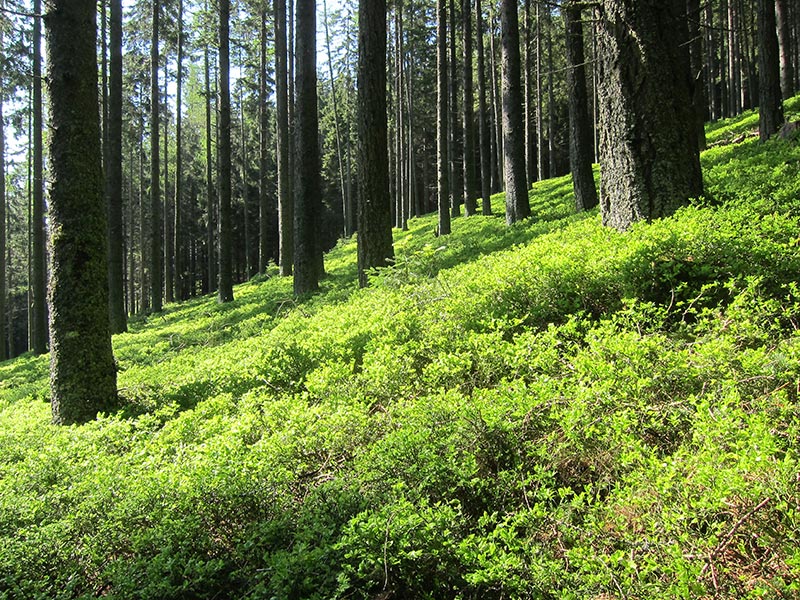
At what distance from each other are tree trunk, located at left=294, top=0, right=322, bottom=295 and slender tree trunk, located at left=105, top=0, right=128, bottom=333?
17.6 feet

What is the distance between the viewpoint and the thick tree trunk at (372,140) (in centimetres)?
876

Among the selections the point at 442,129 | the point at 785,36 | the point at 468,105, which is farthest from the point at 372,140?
the point at 785,36

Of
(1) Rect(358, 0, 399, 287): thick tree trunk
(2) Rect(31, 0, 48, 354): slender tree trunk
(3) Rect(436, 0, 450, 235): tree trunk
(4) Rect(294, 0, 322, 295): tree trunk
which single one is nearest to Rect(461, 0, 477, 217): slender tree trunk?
(3) Rect(436, 0, 450, 235): tree trunk

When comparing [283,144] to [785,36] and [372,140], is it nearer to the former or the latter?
[372,140]

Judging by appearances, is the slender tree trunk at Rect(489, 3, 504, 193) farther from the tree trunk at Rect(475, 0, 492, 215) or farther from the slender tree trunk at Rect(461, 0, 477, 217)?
the slender tree trunk at Rect(461, 0, 477, 217)

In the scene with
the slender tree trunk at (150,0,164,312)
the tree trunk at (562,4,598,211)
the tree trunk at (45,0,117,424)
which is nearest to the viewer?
the tree trunk at (45,0,117,424)

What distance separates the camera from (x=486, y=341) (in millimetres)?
4082

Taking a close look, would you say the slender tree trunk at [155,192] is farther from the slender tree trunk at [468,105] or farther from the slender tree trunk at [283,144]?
the slender tree trunk at [468,105]

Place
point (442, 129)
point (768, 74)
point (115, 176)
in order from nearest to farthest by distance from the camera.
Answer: point (768, 74) → point (115, 176) → point (442, 129)

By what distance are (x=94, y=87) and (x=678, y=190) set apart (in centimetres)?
657

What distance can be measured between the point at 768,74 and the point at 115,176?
16.3 metres

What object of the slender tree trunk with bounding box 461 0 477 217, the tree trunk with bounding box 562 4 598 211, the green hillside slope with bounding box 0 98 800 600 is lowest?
the green hillside slope with bounding box 0 98 800 600

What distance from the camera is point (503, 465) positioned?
2965 millimetres

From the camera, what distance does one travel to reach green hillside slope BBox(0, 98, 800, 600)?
2.13 metres
